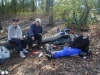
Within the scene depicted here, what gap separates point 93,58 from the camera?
690 cm

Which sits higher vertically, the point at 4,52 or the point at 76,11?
the point at 76,11

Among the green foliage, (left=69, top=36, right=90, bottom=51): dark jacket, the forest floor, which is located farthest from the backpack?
the green foliage

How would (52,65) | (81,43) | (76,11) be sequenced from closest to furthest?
1. (52,65)
2. (81,43)
3. (76,11)

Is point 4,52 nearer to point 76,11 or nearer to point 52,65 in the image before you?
point 52,65

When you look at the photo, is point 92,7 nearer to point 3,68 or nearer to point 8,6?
point 3,68

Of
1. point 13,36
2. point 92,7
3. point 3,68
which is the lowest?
point 3,68

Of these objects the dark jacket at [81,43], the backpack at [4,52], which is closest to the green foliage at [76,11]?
the dark jacket at [81,43]

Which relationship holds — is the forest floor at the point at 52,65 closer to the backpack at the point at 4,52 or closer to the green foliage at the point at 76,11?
the backpack at the point at 4,52

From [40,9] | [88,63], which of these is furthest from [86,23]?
[40,9]

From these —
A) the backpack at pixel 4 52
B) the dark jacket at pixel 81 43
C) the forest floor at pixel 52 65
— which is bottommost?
the forest floor at pixel 52 65

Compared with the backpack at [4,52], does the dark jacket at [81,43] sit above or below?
above

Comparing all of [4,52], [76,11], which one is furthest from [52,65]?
[76,11]

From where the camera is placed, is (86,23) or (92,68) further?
(86,23)

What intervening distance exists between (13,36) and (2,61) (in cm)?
124
